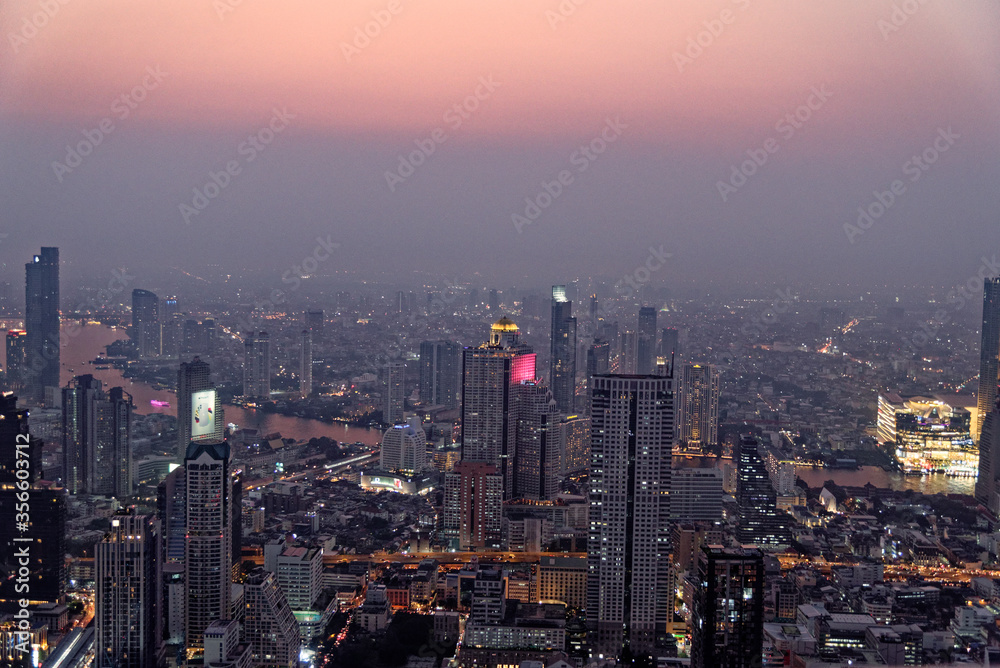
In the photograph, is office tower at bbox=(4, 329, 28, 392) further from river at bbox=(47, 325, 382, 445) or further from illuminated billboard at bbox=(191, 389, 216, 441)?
illuminated billboard at bbox=(191, 389, 216, 441)

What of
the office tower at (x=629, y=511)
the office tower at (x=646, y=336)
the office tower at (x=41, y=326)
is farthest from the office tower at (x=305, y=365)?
the office tower at (x=629, y=511)

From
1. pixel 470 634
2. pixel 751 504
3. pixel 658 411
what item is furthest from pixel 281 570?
pixel 751 504

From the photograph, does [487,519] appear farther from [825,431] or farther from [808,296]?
[825,431]

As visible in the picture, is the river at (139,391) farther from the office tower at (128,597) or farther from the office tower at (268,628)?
the office tower at (268,628)

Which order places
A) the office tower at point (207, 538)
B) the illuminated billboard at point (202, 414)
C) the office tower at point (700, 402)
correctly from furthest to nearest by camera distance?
1. the office tower at point (700, 402)
2. the illuminated billboard at point (202, 414)
3. the office tower at point (207, 538)

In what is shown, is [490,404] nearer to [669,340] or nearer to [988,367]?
A: [669,340]

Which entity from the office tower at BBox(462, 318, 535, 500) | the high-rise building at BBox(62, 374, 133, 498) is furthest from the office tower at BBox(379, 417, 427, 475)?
the high-rise building at BBox(62, 374, 133, 498)

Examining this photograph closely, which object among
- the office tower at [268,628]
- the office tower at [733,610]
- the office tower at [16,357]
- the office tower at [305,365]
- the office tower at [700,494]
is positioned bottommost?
the office tower at [268,628]
